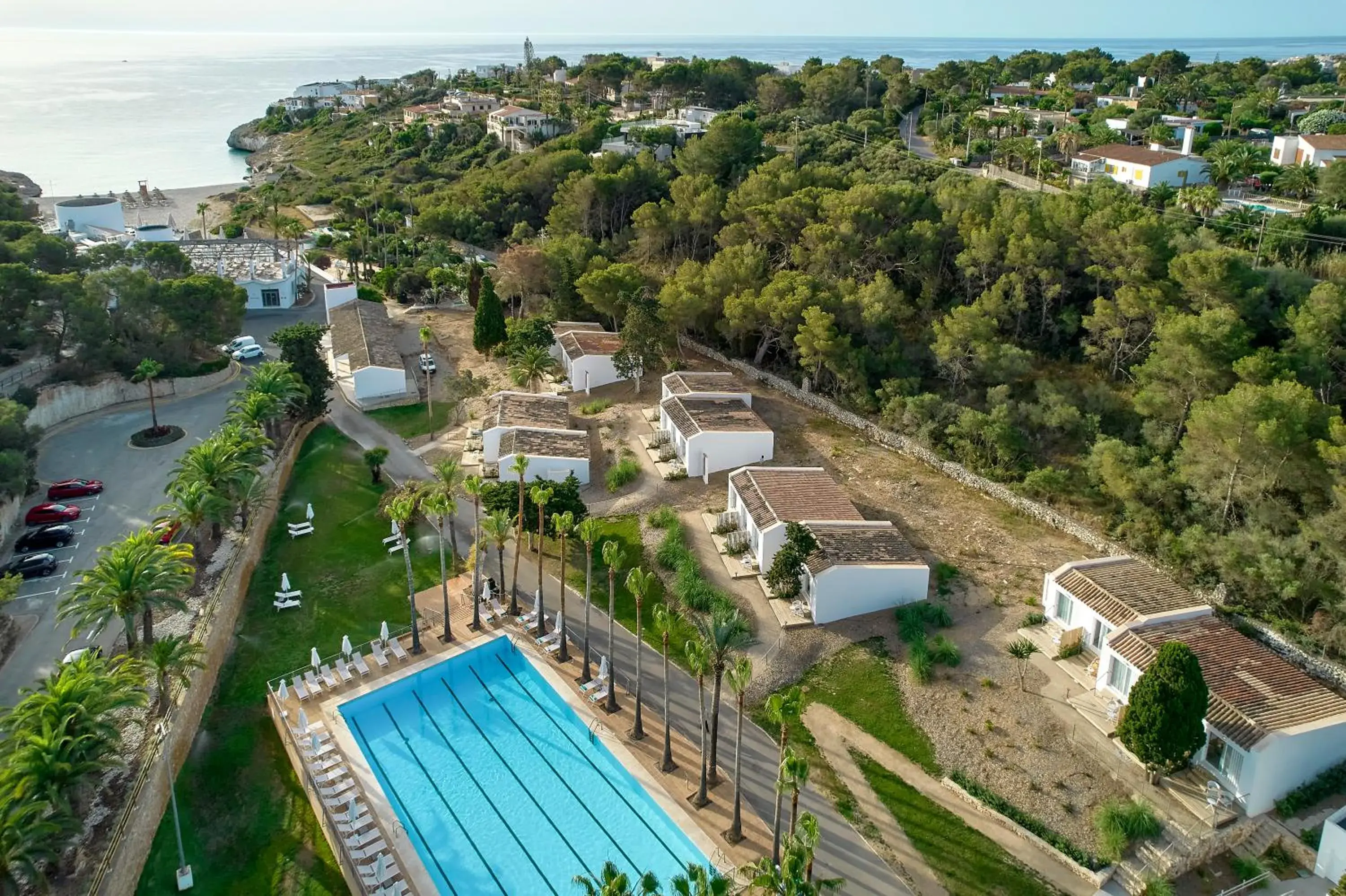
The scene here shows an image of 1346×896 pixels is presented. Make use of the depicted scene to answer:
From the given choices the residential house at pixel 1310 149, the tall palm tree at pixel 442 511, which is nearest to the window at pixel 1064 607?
the tall palm tree at pixel 442 511

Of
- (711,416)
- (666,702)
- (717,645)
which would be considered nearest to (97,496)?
(711,416)

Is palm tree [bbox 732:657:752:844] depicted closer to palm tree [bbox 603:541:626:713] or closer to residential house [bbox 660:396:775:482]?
palm tree [bbox 603:541:626:713]

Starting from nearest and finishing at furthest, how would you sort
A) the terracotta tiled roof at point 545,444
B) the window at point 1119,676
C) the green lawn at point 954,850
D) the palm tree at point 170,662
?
the green lawn at point 954,850 → the palm tree at point 170,662 → the window at point 1119,676 → the terracotta tiled roof at point 545,444

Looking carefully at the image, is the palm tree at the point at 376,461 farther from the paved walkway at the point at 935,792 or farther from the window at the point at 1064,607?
the window at the point at 1064,607

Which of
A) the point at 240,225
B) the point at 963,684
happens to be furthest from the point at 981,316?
the point at 240,225

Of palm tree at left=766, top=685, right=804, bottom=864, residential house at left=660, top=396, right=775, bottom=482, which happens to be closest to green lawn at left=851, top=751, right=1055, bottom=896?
palm tree at left=766, top=685, right=804, bottom=864

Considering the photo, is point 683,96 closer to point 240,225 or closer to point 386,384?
point 240,225

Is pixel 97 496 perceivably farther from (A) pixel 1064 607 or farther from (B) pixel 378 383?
(A) pixel 1064 607
